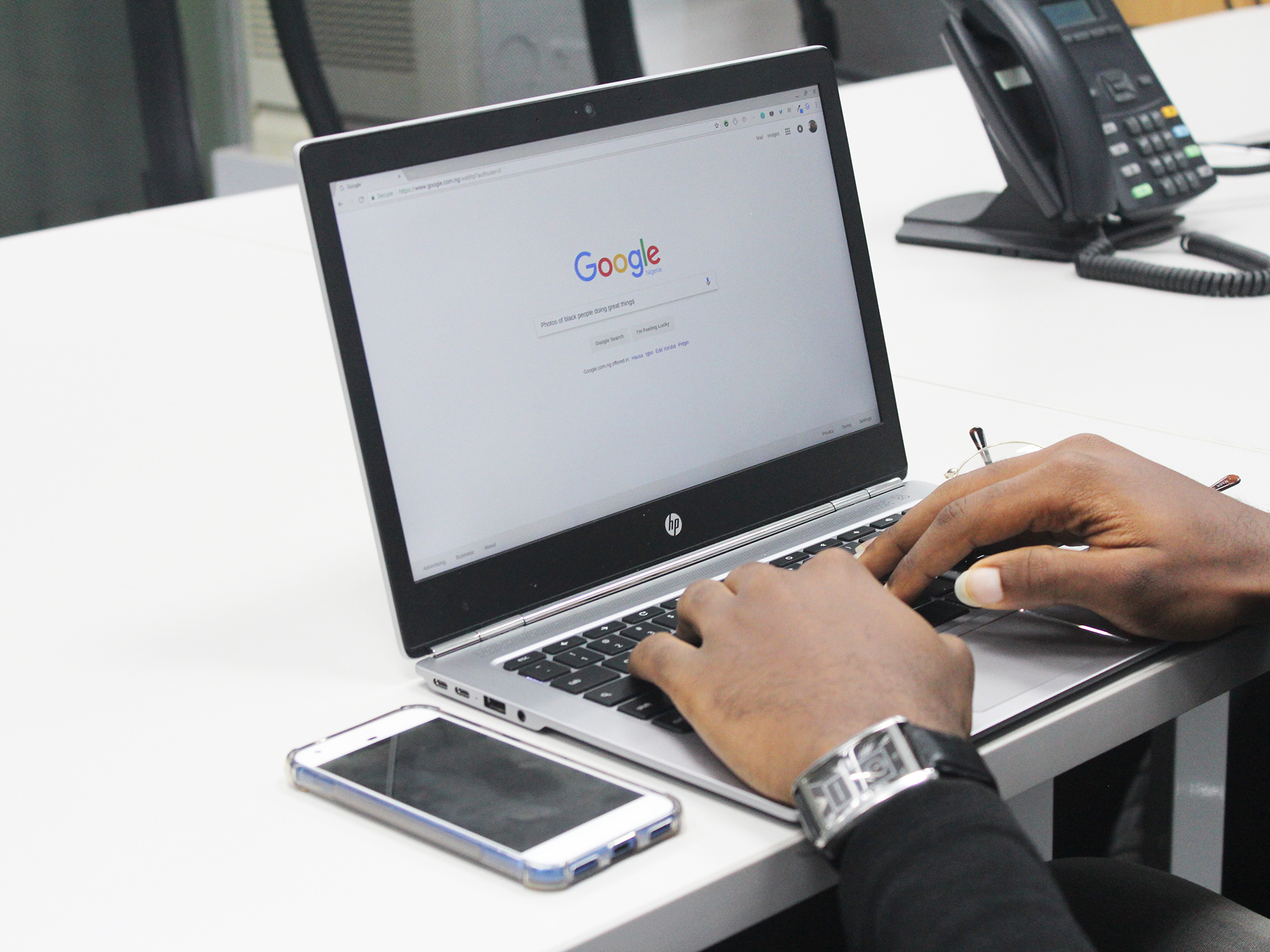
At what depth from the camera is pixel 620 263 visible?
2.35 feet

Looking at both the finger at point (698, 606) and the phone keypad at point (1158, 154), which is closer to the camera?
the finger at point (698, 606)

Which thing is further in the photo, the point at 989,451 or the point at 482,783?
the point at 989,451

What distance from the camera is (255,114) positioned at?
3.88 meters

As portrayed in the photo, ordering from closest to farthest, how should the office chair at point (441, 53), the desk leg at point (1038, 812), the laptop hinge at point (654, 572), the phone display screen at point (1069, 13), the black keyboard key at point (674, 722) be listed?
the black keyboard key at point (674, 722) → the laptop hinge at point (654, 572) → the desk leg at point (1038, 812) → the phone display screen at point (1069, 13) → the office chair at point (441, 53)

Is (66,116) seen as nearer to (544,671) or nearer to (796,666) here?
(544,671)

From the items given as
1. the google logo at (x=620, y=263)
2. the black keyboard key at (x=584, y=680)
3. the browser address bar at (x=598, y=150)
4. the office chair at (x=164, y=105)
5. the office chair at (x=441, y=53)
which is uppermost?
the office chair at (x=441, y=53)

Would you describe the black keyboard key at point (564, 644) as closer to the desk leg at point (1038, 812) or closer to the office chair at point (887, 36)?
the desk leg at point (1038, 812)

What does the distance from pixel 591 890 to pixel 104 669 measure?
0.33m

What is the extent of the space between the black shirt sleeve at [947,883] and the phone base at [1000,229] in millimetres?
964

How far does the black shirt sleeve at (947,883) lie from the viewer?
0.47 m

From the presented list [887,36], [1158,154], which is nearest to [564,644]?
[1158,154]

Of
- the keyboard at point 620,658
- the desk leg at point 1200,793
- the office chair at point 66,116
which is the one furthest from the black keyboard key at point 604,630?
the office chair at point 66,116

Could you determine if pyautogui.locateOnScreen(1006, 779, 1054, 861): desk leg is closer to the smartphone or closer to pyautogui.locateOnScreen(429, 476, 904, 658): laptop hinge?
pyautogui.locateOnScreen(429, 476, 904, 658): laptop hinge

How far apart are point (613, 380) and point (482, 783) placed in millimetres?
252
